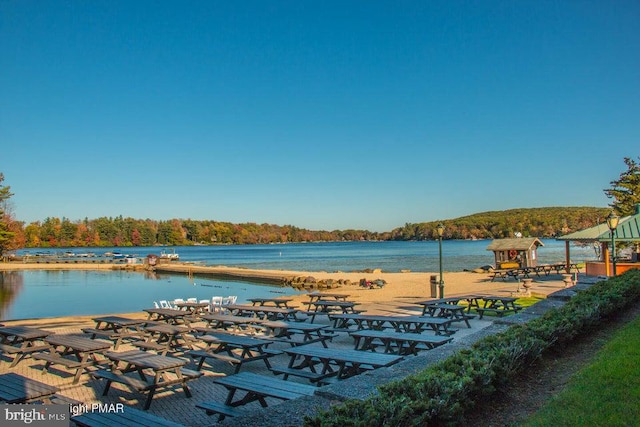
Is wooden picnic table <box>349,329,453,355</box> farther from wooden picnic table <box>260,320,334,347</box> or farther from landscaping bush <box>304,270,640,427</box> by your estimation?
landscaping bush <box>304,270,640,427</box>

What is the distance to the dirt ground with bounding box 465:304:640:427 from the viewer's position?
468 centimetres

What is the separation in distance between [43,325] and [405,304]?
1265 centimetres

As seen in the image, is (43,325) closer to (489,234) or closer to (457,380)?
(457,380)

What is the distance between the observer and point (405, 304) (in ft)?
59.9

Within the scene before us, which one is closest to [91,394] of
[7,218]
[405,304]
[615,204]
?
[405,304]

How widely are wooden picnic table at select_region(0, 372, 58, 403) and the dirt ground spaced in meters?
4.88

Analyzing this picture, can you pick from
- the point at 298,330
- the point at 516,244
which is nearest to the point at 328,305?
the point at 298,330

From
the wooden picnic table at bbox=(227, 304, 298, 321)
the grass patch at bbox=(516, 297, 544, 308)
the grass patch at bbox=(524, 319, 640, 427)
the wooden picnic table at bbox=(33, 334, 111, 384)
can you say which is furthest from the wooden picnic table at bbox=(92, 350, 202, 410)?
the grass patch at bbox=(516, 297, 544, 308)

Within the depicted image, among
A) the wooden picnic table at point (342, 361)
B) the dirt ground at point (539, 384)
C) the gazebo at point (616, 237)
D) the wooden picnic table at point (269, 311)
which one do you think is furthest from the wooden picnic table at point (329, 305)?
the gazebo at point (616, 237)

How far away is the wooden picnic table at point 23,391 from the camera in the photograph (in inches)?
212

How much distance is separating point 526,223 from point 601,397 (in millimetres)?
145358

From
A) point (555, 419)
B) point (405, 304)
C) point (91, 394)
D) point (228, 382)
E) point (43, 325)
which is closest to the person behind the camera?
point (555, 419)

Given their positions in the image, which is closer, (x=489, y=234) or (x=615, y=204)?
(x=615, y=204)

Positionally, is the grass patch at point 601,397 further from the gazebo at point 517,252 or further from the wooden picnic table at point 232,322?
the gazebo at point 517,252
